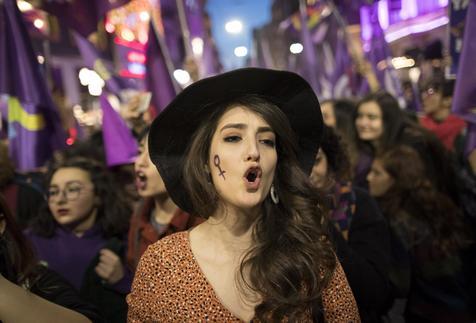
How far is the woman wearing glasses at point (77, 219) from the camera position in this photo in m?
→ 3.30

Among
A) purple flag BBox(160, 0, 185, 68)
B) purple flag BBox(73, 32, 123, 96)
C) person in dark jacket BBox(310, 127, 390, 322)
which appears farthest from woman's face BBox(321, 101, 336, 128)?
purple flag BBox(160, 0, 185, 68)

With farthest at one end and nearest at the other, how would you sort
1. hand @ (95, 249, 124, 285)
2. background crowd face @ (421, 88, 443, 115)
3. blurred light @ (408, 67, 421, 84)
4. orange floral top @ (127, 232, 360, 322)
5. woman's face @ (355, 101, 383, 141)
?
1. blurred light @ (408, 67, 421, 84)
2. background crowd face @ (421, 88, 443, 115)
3. woman's face @ (355, 101, 383, 141)
4. hand @ (95, 249, 124, 285)
5. orange floral top @ (127, 232, 360, 322)

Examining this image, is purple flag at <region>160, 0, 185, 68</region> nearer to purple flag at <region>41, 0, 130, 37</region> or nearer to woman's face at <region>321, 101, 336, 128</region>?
purple flag at <region>41, 0, 130, 37</region>

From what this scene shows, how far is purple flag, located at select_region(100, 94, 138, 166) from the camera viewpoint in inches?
170

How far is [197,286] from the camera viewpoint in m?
1.79

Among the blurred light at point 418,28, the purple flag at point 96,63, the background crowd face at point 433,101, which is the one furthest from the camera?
the blurred light at point 418,28

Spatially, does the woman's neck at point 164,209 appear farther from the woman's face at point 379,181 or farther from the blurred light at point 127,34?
the blurred light at point 127,34

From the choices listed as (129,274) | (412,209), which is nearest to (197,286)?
(129,274)

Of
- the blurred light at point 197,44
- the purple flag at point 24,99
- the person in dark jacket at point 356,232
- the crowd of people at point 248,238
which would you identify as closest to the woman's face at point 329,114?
the crowd of people at point 248,238

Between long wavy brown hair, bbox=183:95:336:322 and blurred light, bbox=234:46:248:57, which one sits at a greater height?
blurred light, bbox=234:46:248:57

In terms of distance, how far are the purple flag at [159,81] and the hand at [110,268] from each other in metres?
2.66

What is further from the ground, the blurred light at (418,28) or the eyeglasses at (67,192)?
the blurred light at (418,28)

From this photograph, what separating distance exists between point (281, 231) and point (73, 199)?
1.91 metres

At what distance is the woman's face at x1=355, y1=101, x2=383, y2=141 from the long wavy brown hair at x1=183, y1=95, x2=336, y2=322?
10.0 feet
